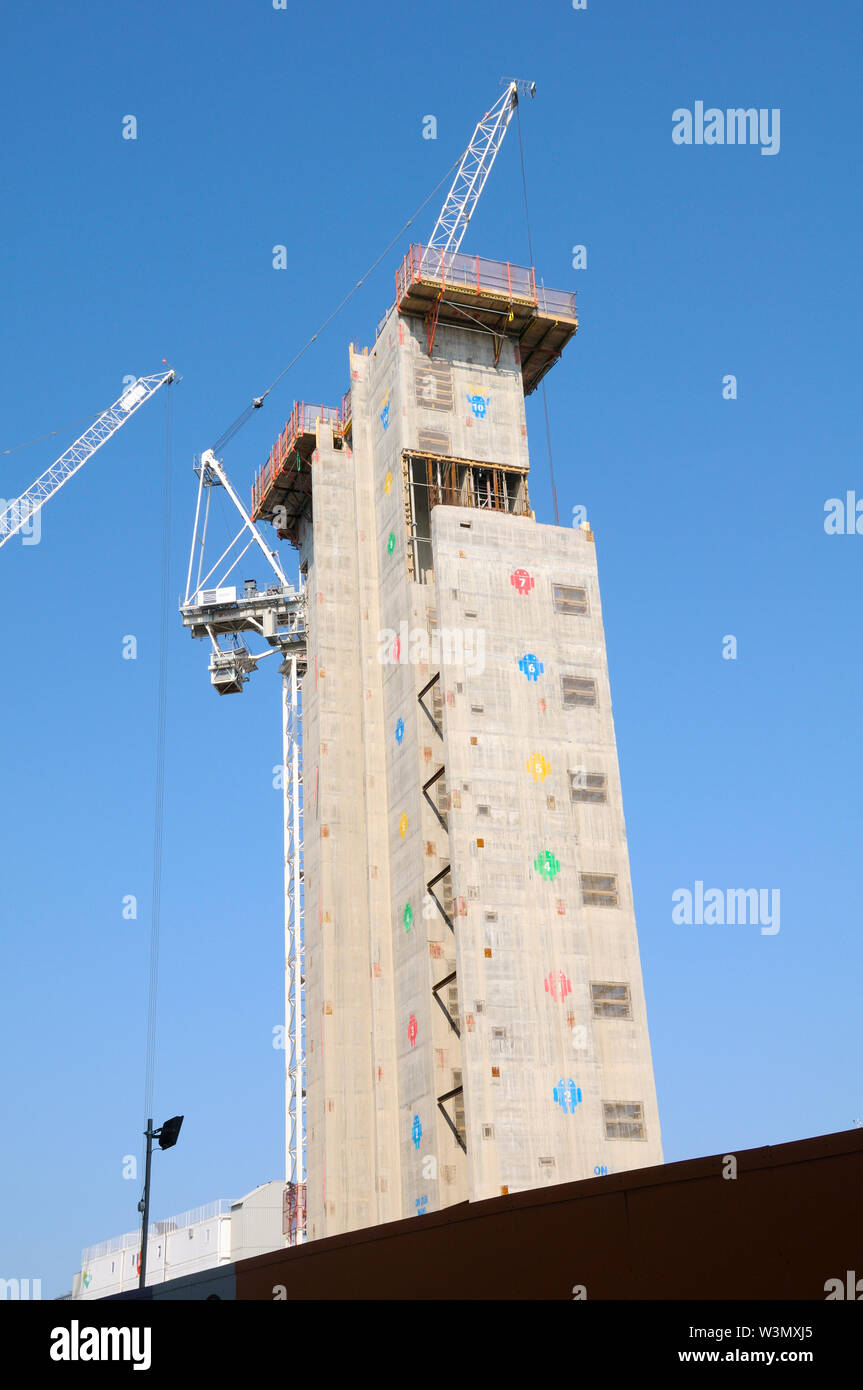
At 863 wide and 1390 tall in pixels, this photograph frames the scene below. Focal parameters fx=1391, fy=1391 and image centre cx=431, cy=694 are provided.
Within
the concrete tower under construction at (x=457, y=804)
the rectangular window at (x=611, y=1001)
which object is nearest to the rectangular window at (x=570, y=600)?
the concrete tower under construction at (x=457, y=804)

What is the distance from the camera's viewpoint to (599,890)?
238 ft

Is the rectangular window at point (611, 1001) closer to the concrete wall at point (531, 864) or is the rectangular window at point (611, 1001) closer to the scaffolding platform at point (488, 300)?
the concrete wall at point (531, 864)

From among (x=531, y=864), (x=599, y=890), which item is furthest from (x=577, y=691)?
(x=599, y=890)

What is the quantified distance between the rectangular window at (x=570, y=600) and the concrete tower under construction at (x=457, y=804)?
0.41 ft

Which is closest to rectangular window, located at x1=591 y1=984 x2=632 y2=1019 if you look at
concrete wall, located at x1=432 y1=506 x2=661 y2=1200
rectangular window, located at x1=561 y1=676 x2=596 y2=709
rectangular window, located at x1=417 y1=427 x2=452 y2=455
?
concrete wall, located at x1=432 y1=506 x2=661 y2=1200

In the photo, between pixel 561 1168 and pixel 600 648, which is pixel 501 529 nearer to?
pixel 600 648

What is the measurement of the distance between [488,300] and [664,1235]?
7177cm

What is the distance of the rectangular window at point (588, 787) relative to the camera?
73500 millimetres

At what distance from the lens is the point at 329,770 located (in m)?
84.8

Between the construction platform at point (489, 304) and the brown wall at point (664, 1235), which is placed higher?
the construction platform at point (489, 304)

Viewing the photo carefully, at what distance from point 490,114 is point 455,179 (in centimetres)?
685

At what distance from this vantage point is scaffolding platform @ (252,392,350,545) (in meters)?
99.2

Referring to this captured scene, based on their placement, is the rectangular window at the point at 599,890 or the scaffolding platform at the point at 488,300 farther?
the scaffolding platform at the point at 488,300
